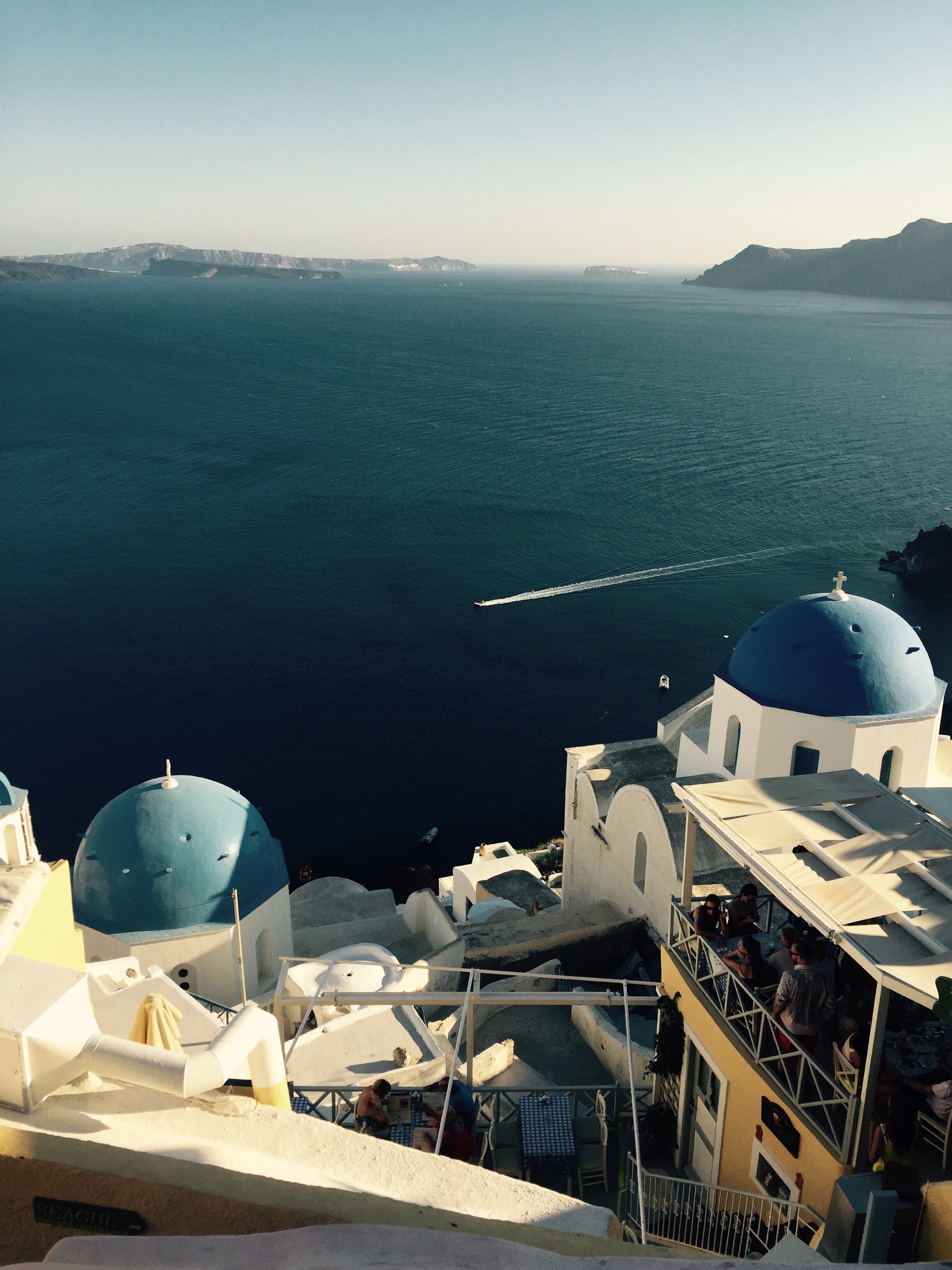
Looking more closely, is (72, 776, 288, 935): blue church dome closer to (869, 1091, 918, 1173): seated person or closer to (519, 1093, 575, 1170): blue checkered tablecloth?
(519, 1093, 575, 1170): blue checkered tablecloth

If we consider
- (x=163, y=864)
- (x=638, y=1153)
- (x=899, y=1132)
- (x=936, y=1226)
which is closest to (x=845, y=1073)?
(x=899, y=1132)

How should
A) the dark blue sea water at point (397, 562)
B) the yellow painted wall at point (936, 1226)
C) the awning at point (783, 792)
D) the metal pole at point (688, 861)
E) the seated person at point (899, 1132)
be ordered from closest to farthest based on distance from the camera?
the yellow painted wall at point (936, 1226) → the seated person at point (899, 1132) → the awning at point (783, 792) → the metal pole at point (688, 861) → the dark blue sea water at point (397, 562)

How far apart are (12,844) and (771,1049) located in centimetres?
1688

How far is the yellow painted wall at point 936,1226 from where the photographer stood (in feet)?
23.0

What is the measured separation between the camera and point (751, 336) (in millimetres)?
167750

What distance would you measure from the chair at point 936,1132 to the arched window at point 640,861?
39.5ft

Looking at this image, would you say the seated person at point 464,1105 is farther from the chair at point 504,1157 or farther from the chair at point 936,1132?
the chair at point 936,1132

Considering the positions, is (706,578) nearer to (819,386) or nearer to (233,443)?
(233,443)

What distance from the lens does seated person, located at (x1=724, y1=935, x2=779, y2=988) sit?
1029cm

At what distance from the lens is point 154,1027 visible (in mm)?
9047

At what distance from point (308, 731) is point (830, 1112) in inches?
1474

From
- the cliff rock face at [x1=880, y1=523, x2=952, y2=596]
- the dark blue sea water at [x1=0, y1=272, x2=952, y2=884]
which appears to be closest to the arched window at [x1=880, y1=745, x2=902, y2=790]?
the dark blue sea water at [x1=0, y1=272, x2=952, y2=884]

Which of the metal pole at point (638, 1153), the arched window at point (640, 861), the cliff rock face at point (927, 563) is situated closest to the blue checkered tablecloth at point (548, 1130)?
the metal pole at point (638, 1153)

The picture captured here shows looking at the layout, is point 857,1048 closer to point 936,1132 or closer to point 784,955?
point 936,1132
